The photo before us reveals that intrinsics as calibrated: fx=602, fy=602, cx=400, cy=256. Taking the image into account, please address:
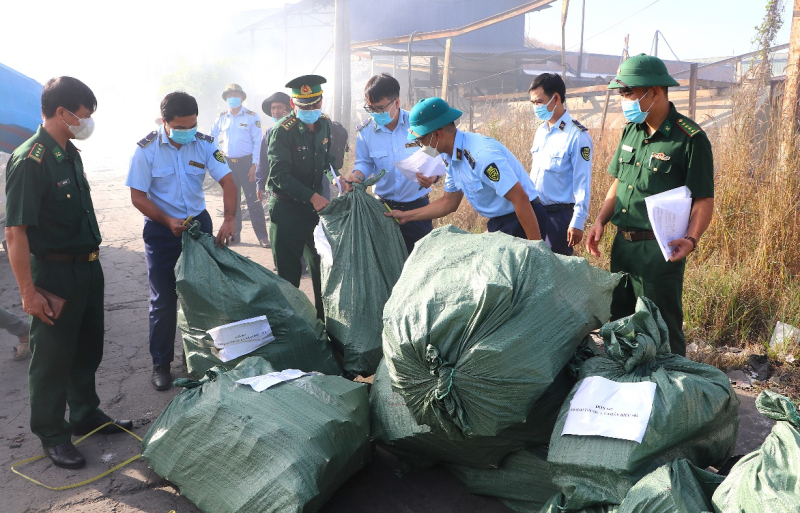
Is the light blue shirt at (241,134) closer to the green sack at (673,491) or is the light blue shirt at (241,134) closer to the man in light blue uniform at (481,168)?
the man in light blue uniform at (481,168)

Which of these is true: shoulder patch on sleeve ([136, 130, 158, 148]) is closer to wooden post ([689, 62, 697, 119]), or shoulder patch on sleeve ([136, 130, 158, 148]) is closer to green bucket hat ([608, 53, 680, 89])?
green bucket hat ([608, 53, 680, 89])

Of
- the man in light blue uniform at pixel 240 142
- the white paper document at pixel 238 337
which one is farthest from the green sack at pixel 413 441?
the man in light blue uniform at pixel 240 142

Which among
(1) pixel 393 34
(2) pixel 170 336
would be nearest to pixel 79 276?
(2) pixel 170 336

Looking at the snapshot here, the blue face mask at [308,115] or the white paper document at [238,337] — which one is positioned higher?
the blue face mask at [308,115]

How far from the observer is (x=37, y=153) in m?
2.58

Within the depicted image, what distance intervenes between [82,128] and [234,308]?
1078 millimetres

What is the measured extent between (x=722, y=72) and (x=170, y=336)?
24098mm

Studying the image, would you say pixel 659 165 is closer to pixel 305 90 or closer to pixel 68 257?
pixel 305 90

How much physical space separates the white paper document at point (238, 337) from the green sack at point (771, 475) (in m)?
2.06

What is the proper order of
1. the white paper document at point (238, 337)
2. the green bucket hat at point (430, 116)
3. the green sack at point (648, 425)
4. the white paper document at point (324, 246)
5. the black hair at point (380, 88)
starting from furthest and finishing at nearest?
the black hair at point (380, 88), the white paper document at point (324, 246), the white paper document at point (238, 337), the green bucket hat at point (430, 116), the green sack at point (648, 425)

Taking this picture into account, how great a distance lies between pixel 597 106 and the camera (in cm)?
Answer: 948

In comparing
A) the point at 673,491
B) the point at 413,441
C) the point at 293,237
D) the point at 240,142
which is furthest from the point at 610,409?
the point at 240,142

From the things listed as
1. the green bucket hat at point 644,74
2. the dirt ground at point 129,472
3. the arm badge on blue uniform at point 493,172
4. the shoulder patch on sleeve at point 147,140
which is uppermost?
the green bucket hat at point 644,74

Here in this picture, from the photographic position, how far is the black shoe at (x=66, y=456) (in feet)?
8.75
